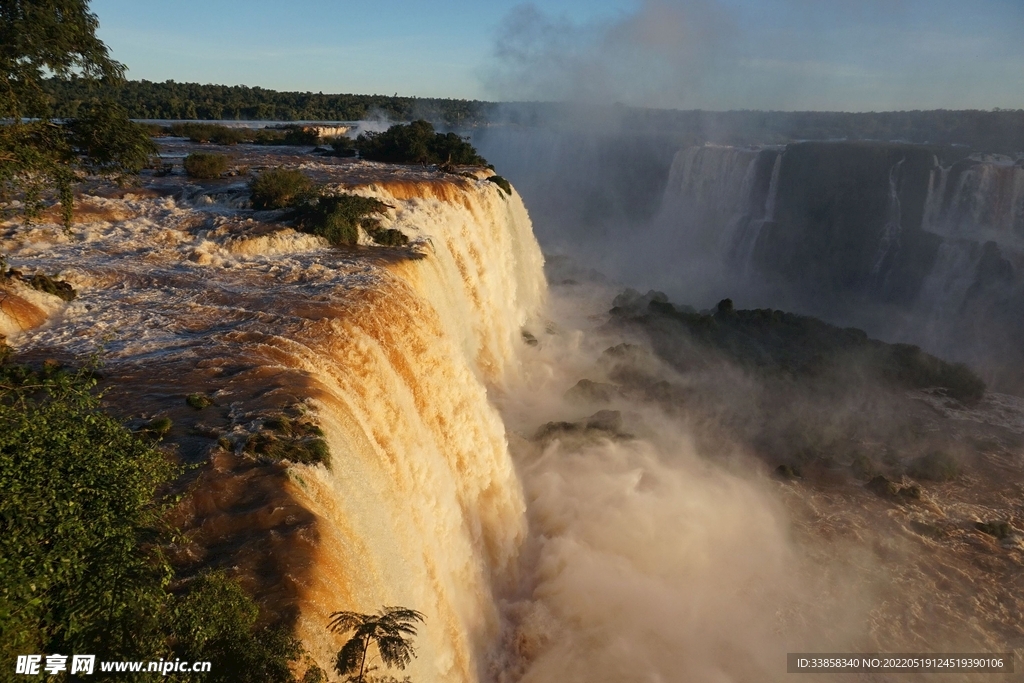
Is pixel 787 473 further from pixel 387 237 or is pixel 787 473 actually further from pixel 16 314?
pixel 16 314

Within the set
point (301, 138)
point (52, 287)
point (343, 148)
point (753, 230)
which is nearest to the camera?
point (52, 287)

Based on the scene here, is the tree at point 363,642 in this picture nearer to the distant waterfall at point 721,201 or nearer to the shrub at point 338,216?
the shrub at point 338,216

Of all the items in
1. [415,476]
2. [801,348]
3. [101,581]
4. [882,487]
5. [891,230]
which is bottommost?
[882,487]

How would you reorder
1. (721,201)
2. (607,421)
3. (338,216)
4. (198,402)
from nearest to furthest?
(198,402)
(338,216)
(607,421)
(721,201)

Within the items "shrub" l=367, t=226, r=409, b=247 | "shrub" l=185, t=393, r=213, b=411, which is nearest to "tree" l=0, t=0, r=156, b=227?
"shrub" l=185, t=393, r=213, b=411

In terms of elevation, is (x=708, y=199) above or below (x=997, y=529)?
above

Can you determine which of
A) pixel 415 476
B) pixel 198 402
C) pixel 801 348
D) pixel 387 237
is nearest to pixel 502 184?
pixel 387 237

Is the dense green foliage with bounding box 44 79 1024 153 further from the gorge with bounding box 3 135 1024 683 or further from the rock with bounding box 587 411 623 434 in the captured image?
the rock with bounding box 587 411 623 434

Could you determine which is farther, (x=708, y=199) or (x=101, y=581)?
(x=708, y=199)

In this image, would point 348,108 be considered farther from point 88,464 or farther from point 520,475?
point 88,464
